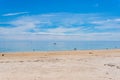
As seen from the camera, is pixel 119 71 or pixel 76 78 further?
pixel 119 71

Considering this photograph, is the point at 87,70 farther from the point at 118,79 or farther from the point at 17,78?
the point at 17,78

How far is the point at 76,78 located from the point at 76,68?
331 centimetres

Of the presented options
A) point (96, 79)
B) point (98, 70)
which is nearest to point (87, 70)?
point (98, 70)

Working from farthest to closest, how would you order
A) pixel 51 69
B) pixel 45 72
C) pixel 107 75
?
pixel 51 69 < pixel 45 72 < pixel 107 75

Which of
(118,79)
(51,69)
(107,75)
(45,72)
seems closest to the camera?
(118,79)

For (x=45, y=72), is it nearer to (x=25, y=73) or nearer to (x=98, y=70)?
(x=25, y=73)

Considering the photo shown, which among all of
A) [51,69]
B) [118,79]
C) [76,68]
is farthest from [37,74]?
[118,79]

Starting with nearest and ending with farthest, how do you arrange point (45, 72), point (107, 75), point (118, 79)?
point (118, 79) < point (107, 75) < point (45, 72)

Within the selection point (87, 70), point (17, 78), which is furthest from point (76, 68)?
point (17, 78)

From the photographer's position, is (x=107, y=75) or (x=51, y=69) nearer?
(x=107, y=75)

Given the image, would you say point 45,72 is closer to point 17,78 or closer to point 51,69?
point 51,69

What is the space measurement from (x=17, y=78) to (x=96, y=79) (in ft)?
12.8

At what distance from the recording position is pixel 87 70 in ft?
54.8

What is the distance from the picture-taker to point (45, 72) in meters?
16.0
